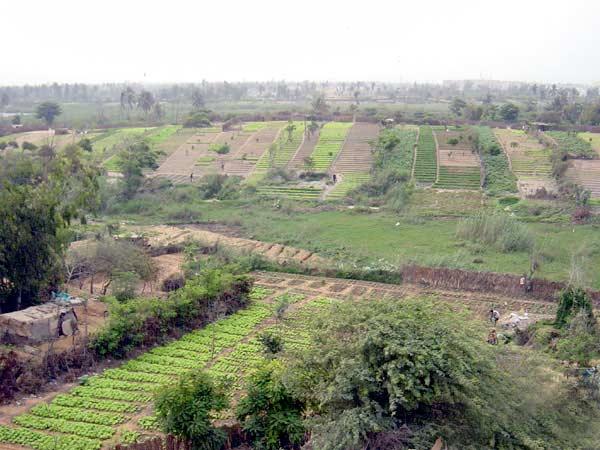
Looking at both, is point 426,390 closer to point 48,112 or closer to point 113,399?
point 113,399

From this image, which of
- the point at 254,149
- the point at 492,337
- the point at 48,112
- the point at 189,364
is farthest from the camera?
the point at 48,112

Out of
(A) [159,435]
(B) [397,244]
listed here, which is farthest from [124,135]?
(A) [159,435]

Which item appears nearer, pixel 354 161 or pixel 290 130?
pixel 354 161

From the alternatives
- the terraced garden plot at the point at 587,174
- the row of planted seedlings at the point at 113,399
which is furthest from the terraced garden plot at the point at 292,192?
the row of planted seedlings at the point at 113,399

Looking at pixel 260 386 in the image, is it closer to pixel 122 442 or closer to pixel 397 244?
pixel 122 442

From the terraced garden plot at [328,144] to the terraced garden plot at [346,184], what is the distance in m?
2.96

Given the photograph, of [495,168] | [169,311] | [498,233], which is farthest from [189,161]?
[169,311]

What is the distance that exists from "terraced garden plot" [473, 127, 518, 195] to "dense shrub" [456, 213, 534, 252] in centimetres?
1105

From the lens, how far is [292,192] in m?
44.8

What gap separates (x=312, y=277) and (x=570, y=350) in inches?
515

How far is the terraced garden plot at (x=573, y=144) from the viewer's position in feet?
159

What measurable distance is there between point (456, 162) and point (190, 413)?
40.1 meters

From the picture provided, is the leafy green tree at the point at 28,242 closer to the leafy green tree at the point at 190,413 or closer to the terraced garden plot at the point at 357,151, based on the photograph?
the leafy green tree at the point at 190,413

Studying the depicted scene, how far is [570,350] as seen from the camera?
16.9 m
